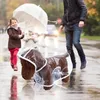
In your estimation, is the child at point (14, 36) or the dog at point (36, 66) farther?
the child at point (14, 36)

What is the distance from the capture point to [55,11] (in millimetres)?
87625

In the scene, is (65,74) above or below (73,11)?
below

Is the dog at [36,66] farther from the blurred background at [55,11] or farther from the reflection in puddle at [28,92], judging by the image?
the blurred background at [55,11]

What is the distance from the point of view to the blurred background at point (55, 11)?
49.6m

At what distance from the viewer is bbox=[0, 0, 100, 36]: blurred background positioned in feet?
163

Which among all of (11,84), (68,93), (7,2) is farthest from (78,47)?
(7,2)

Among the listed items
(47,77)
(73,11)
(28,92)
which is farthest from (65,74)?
(73,11)

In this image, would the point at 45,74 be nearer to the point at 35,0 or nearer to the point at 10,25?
the point at 10,25

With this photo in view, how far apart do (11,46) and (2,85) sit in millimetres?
2969

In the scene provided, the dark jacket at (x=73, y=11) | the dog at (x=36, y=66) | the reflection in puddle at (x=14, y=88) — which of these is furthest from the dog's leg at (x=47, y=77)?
the dark jacket at (x=73, y=11)

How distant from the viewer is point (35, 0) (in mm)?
87625

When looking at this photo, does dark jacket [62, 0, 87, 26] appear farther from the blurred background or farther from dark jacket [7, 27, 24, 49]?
dark jacket [7, 27, 24, 49]

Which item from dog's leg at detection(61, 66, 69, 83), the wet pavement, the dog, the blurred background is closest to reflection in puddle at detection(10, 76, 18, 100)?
the wet pavement

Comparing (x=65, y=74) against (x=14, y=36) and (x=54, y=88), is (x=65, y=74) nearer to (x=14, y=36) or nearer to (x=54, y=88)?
(x=54, y=88)
